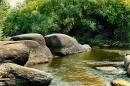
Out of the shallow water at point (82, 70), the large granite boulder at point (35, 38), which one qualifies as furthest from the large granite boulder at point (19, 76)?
the large granite boulder at point (35, 38)

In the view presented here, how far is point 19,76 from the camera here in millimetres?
16984

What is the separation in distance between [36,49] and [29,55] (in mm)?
1490

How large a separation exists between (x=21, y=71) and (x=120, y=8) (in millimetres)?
30474

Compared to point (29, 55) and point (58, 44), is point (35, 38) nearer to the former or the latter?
point (58, 44)

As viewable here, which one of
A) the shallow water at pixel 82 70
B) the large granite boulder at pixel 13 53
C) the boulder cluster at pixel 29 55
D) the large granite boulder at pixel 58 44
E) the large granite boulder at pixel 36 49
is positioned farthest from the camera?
the large granite boulder at pixel 58 44

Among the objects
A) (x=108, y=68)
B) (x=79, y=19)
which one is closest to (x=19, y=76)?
(x=108, y=68)

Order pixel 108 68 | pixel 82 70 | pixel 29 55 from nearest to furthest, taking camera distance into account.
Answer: pixel 82 70, pixel 108 68, pixel 29 55

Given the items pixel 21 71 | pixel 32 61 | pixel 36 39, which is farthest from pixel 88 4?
pixel 21 71

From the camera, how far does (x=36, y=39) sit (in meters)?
28.4

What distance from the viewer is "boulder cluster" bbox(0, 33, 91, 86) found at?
1694 cm

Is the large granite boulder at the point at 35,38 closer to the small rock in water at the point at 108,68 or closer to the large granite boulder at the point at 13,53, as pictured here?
the large granite boulder at the point at 13,53

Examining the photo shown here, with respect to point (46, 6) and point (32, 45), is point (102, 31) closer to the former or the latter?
point (46, 6)

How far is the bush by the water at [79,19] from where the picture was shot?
4503 cm

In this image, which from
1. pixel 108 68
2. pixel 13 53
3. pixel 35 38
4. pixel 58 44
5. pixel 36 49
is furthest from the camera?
pixel 58 44
